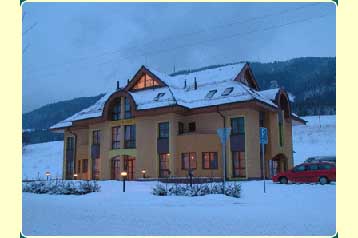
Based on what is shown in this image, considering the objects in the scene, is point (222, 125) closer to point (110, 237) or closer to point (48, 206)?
point (48, 206)

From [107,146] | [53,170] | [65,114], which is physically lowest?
[53,170]

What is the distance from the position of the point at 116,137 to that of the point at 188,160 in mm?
6568

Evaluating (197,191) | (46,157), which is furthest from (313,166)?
(46,157)

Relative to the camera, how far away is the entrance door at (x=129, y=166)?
30.1 metres

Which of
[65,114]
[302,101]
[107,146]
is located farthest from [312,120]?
[65,114]

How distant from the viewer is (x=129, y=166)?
30.3 m

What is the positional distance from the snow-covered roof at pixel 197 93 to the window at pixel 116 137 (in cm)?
171

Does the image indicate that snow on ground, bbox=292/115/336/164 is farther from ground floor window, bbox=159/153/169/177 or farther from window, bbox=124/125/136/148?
window, bbox=124/125/136/148

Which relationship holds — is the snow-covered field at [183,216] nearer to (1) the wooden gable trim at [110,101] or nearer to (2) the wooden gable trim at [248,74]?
(1) the wooden gable trim at [110,101]

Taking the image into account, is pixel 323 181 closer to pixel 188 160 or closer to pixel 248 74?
pixel 188 160

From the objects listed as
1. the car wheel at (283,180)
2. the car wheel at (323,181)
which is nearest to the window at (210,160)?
the car wheel at (283,180)

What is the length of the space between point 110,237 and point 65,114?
35.5 meters

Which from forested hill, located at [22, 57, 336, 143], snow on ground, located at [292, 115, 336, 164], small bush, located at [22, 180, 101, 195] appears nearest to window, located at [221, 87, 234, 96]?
forested hill, located at [22, 57, 336, 143]
